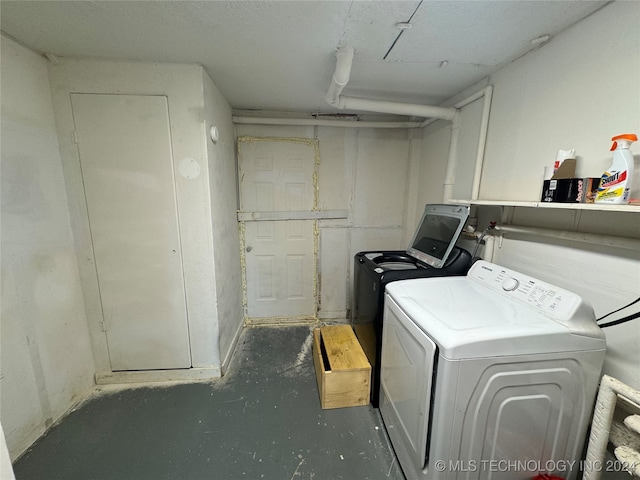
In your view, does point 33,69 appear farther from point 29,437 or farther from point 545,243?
point 545,243

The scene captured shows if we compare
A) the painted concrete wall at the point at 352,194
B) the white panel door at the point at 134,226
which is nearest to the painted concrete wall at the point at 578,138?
the painted concrete wall at the point at 352,194

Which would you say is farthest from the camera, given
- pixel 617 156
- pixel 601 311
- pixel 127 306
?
pixel 127 306

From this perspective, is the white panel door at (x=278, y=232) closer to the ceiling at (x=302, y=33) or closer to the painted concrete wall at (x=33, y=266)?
the ceiling at (x=302, y=33)

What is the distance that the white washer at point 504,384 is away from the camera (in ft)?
3.03

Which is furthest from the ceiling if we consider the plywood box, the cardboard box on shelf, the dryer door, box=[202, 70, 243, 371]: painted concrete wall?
the plywood box

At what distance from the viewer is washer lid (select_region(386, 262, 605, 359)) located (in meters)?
0.91

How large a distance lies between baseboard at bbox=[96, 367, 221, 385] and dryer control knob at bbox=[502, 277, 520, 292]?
2064mm

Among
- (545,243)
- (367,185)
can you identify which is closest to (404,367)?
(545,243)

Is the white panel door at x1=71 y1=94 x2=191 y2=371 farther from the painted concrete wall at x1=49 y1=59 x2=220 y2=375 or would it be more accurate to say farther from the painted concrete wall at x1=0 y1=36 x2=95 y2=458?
the painted concrete wall at x1=0 y1=36 x2=95 y2=458

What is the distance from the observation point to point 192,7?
1.09m

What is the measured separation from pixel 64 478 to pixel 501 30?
3191 millimetres

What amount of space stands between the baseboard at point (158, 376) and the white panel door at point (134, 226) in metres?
0.05

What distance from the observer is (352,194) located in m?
2.72

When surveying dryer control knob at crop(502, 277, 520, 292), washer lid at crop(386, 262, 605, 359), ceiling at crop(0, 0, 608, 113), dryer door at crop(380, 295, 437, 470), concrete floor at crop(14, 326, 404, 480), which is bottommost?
concrete floor at crop(14, 326, 404, 480)
